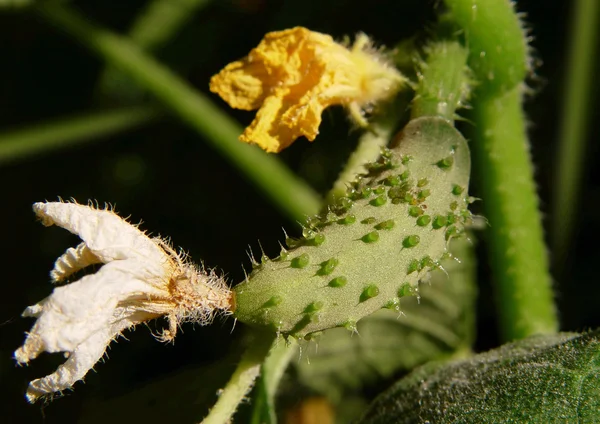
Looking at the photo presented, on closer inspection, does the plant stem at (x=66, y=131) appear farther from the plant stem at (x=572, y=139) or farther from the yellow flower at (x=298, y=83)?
the plant stem at (x=572, y=139)

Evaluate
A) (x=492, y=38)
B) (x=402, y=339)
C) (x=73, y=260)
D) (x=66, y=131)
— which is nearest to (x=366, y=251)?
(x=73, y=260)

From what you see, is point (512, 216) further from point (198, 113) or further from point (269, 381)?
point (198, 113)

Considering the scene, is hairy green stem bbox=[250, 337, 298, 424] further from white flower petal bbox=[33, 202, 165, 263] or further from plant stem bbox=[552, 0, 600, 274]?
plant stem bbox=[552, 0, 600, 274]

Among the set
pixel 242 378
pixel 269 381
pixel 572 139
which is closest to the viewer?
pixel 242 378

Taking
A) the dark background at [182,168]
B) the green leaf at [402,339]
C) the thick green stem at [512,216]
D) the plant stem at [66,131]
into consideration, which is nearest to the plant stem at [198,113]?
the dark background at [182,168]

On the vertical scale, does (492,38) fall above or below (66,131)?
below

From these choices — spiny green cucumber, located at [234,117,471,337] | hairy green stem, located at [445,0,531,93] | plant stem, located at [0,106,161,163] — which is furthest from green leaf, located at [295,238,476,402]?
plant stem, located at [0,106,161,163]
